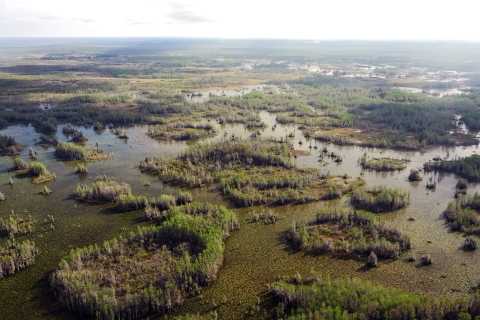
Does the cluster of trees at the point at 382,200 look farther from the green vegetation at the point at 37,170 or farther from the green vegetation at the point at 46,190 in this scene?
the green vegetation at the point at 37,170

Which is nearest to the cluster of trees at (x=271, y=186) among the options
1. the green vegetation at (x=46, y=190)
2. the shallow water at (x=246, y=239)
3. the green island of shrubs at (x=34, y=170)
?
the shallow water at (x=246, y=239)

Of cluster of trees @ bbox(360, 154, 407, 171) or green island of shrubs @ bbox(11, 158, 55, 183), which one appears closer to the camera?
green island of shrubs @ bbox(11, 158, 55, 183)

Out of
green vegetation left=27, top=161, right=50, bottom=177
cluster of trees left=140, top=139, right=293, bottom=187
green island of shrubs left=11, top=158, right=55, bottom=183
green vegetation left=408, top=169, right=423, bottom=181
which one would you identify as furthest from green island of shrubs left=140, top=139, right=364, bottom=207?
green vegetation left=27, top=161, right=50, bottom=177

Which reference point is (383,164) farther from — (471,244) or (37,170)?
(37,170)

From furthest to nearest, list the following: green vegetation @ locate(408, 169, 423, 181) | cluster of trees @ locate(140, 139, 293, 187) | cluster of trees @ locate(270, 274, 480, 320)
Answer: cluster of trees @ locate(140, 139, 293, 187)
green vegetation @ locate(408, 169, 423, 181)
cluster of trees @ locate(270, 274, 480, 320)

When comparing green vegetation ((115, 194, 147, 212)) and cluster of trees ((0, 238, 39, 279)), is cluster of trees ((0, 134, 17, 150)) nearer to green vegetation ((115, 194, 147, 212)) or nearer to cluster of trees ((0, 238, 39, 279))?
green vegetation ((115, 194, 147, 212))
